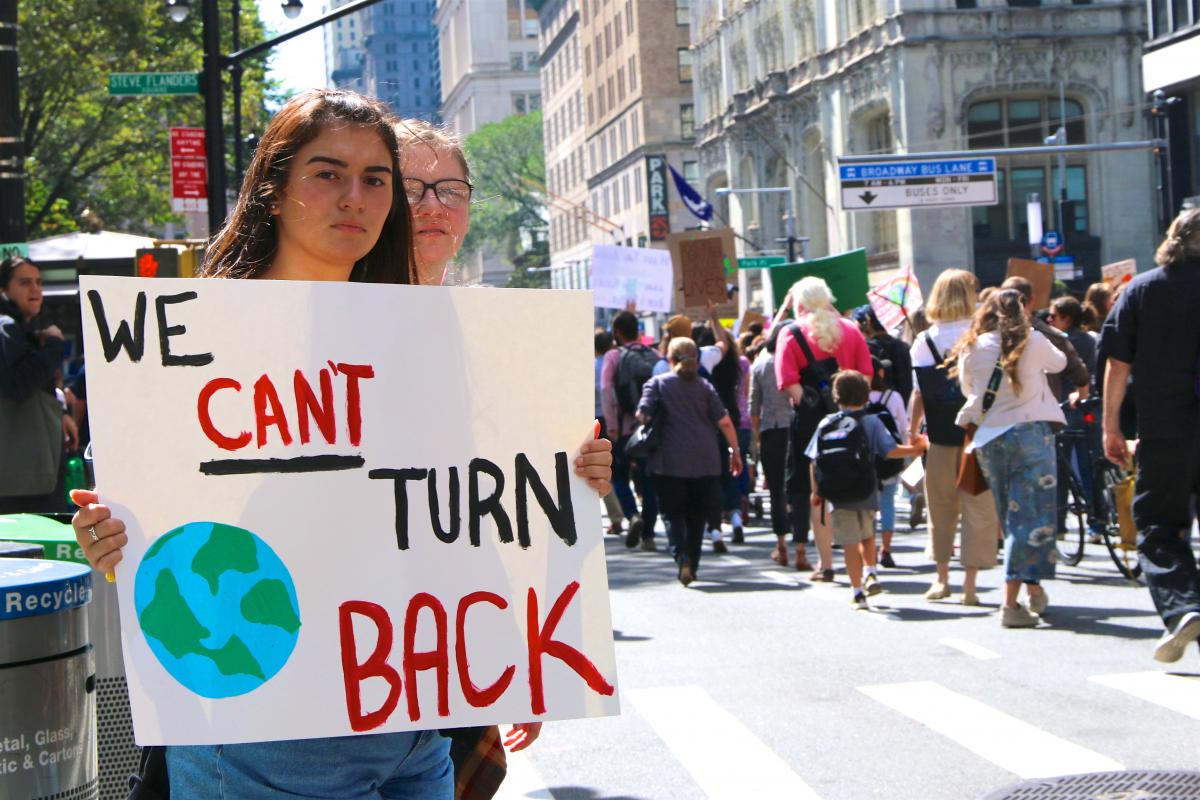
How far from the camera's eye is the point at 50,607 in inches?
141

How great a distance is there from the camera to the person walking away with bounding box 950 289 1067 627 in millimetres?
9148

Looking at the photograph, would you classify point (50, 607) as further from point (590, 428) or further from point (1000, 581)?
point (1000, 581)

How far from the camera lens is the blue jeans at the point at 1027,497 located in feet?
29.9

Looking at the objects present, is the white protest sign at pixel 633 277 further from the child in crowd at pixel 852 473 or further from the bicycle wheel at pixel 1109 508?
the child in crowd at pixel 852 473

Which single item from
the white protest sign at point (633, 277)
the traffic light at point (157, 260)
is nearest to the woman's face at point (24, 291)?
the traffic light at point (157, 260)

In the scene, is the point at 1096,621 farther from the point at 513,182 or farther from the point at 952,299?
the point at 513,182

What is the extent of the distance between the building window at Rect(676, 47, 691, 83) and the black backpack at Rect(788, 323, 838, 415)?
262 feet

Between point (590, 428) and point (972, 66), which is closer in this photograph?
point (590, 428)

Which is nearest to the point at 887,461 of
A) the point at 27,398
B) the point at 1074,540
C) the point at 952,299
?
the point at 952,299

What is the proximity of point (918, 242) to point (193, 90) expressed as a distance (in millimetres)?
35100

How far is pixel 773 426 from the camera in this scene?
13.2 meters

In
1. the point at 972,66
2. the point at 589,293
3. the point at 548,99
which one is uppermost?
the point at 548,99

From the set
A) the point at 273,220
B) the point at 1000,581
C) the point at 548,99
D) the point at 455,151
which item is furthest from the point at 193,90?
the point at 548,99

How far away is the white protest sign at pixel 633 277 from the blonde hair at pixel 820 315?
792 centimetres
